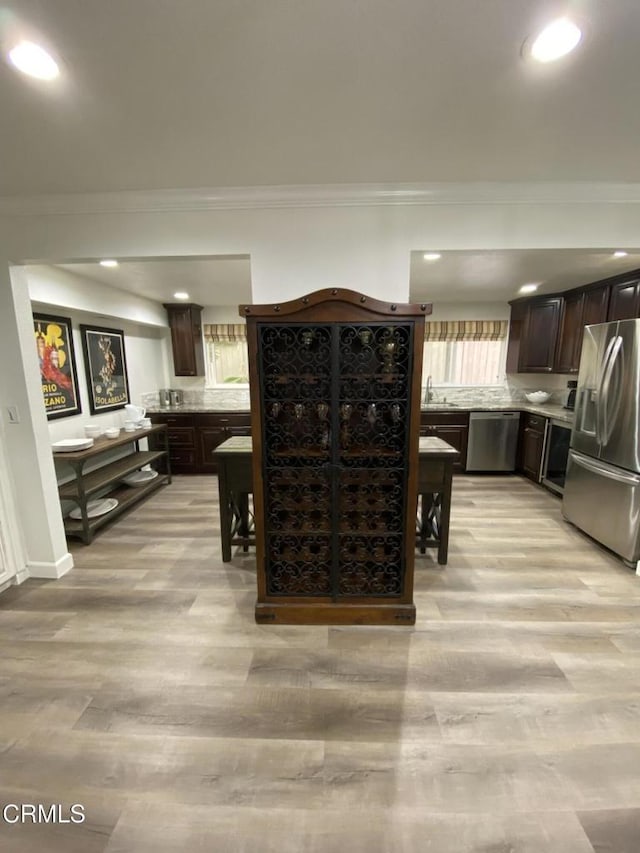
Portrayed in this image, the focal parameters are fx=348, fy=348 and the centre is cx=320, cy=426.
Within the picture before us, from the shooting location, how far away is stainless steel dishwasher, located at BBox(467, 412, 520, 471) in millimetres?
4711

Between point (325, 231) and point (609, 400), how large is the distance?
2.58 meters

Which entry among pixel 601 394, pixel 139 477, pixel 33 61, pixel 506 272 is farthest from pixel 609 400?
pixel 139 477

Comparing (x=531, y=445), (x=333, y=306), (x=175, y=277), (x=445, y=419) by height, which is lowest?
(x=531, y=445)

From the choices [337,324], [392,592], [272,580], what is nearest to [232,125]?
[337,324]

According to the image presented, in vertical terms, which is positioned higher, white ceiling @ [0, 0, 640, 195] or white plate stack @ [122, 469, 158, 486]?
white ceiling @ [0, 0, 640, 195]

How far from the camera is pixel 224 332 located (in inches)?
213

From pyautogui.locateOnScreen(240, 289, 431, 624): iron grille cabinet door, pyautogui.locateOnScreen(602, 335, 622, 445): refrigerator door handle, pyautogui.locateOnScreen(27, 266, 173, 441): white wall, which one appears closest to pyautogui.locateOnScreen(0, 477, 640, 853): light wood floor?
pyautogui.locateOnScreen(240, 289, 431, 624): iron grille cabinet door

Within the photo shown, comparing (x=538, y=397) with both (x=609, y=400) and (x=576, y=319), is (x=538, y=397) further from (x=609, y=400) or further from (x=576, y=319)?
(x=609, y=400)

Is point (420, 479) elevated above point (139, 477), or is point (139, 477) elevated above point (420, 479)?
point (420, 479)

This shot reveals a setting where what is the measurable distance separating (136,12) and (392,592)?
262 centimetres

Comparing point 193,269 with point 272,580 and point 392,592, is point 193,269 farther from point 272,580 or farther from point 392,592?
point 392,592

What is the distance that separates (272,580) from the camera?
2146mm

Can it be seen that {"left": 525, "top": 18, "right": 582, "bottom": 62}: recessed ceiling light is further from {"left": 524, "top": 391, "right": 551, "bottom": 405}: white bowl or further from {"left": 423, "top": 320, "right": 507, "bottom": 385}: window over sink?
{"left": 524, "top": 391, "right": 551, "bottom": 405}: white bowl

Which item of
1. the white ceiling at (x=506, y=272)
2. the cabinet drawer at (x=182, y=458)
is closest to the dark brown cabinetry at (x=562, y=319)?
the white ceiling at (x=506, y=272)
